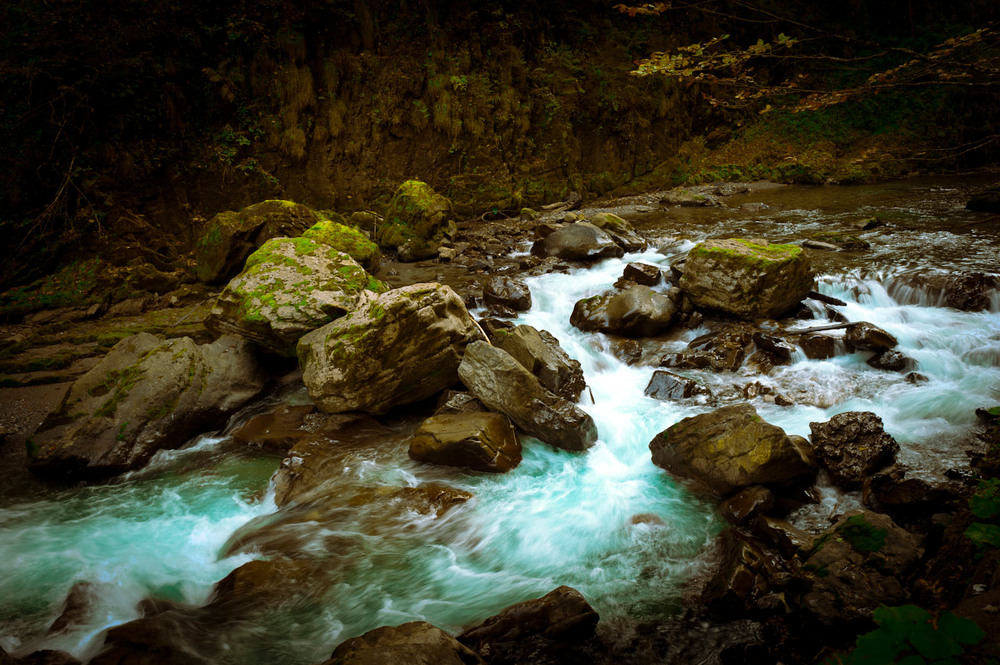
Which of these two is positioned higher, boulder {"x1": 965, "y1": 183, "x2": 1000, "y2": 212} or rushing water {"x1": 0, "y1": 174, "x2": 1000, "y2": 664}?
boulder {"x1": 965, "y1": 183, "x2": 1000, "y2": 212}

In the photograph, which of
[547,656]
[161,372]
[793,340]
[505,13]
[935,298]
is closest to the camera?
[547,656]

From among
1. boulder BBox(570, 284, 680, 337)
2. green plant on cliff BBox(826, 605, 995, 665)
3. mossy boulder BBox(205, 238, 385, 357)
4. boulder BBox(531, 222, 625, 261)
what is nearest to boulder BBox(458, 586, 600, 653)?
green plant on cliff BBox(826, 605, 995, 665)

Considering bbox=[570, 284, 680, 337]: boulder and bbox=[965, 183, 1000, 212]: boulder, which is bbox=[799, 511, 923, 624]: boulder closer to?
bbox=[570, 284, 680, 337]: boulder

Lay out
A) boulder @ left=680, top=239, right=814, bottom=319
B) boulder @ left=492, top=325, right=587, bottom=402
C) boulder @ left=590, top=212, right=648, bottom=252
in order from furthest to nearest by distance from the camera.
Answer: boulder @ left=590, top=212, right=648, bottom=252 → boulder @ left=680, top=239, right=814, bottom=319 → boulder @ left=492, top=325, right=587, bottom=402

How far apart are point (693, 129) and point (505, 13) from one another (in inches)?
347

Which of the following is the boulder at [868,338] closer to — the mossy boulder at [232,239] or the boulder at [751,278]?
the boulder at [751,278]

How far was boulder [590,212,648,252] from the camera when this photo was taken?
35.9 feet

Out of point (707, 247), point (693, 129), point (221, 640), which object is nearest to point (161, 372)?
point (221, 640)

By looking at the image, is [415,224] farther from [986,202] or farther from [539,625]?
[986,202]

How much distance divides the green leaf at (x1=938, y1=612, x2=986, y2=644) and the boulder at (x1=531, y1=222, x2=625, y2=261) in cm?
936

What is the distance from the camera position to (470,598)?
3643 mm

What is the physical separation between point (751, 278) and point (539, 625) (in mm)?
6007

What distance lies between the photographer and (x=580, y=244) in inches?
416

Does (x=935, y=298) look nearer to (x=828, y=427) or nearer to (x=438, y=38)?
(x=828, y=427)
